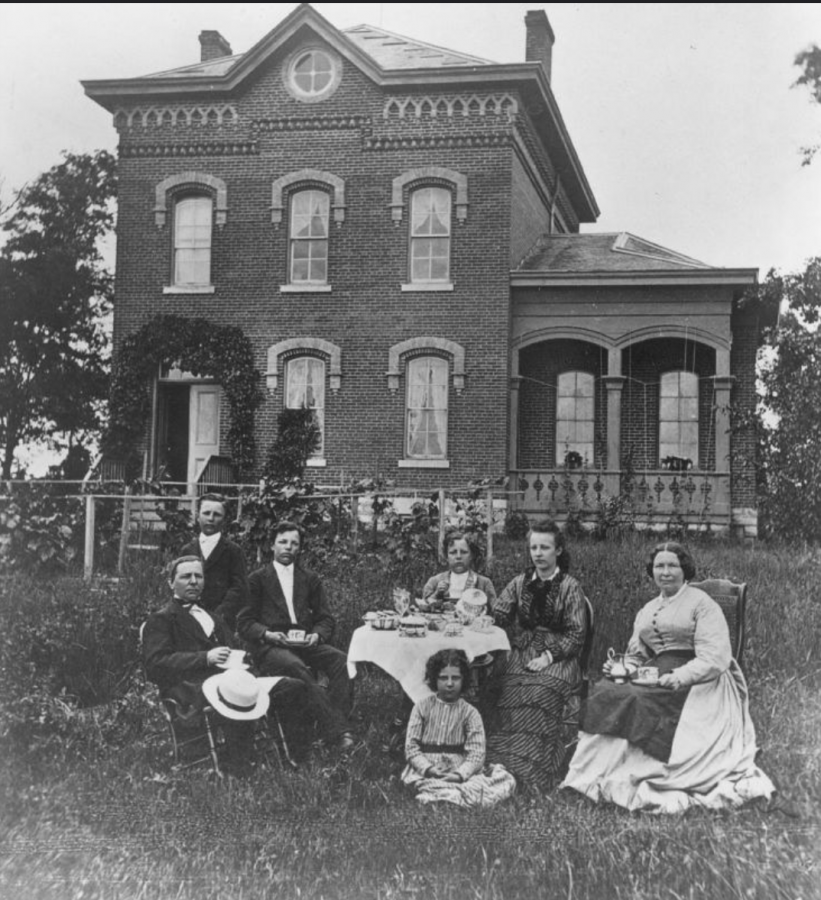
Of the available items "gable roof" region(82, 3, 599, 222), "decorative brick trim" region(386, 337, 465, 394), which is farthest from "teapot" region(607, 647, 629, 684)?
"gable roof" region(82, 3, 599, 222)

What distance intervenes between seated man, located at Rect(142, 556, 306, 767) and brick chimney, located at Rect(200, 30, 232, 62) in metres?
18.4

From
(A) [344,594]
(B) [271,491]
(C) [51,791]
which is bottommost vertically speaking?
(C) [51,791]

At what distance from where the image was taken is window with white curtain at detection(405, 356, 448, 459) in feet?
61.7

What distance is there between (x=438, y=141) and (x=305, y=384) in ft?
16.6

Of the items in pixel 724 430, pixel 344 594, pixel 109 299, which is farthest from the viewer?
pixel 109 299

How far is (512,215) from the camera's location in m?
18.8

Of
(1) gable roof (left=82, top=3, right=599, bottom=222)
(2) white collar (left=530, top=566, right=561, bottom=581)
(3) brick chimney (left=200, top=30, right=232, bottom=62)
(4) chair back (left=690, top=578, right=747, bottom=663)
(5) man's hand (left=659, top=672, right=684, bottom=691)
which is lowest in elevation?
(5) man's hand (left=659, top=672, right=684, bottom=691)

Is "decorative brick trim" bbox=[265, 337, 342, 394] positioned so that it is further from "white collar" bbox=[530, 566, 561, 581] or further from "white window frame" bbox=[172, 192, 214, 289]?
"white collar" bbox=[530, 566, 561, 581]

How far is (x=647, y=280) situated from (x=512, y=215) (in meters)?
2.78

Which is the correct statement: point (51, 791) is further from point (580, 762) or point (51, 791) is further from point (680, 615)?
point (680, 615)

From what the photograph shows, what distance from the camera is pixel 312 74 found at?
1936 cm

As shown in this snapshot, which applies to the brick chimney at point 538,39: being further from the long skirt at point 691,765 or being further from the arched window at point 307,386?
the long skirt at point 691,765

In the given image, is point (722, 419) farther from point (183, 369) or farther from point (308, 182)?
point (183, 369)

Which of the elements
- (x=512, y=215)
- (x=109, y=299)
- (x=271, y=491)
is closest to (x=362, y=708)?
(x=271, y=491)
